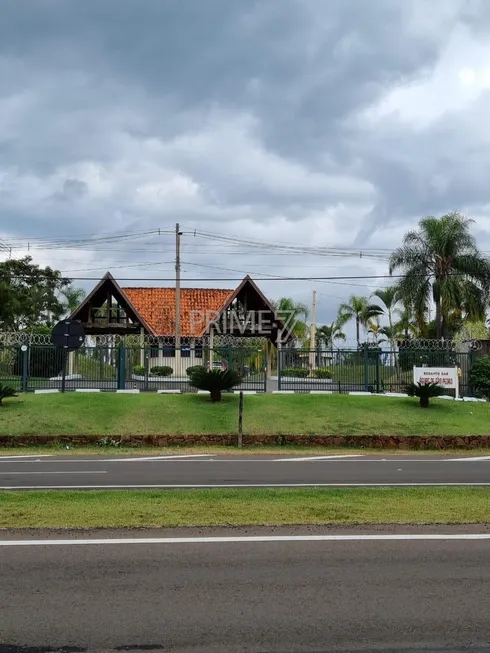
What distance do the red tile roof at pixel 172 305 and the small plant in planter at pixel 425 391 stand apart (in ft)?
76.9

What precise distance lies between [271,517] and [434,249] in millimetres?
33950

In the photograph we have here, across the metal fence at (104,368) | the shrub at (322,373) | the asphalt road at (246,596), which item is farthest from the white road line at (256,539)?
the shrub at (322,373)

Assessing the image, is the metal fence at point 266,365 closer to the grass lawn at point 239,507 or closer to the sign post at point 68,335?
the sign post at point 68,335

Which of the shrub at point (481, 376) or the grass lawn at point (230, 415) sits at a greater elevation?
the shrub at point (481, 376)

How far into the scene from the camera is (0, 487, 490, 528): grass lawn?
25.9 feet

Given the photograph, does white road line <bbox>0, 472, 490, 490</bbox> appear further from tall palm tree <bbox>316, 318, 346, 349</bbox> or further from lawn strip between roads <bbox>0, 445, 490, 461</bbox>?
tall palm tree <bbox>316, 318, 346, 349</bbox>

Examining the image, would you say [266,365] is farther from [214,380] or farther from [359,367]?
[214,380]

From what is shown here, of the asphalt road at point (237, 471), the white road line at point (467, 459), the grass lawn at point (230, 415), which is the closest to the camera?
the asphalt road at point (237, 471)

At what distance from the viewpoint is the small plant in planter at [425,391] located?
81.8 ft

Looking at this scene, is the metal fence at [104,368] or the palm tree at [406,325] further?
the palm tree at [406,325]

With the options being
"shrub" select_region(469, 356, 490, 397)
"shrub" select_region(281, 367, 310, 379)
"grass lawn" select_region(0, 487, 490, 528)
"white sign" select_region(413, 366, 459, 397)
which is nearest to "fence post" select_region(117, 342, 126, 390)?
"shrub" select_region(281, 367, 310, 379)

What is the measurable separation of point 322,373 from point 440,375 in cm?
484

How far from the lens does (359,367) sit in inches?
1155

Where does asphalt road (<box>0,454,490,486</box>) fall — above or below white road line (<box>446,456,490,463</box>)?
above
